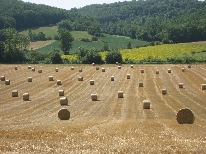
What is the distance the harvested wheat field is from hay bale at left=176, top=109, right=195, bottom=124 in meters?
0.14

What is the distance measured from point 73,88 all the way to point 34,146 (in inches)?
1128

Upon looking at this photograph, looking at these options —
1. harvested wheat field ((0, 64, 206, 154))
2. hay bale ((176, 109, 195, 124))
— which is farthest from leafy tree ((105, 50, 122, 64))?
hay bale ((176, 109, 195, 124))

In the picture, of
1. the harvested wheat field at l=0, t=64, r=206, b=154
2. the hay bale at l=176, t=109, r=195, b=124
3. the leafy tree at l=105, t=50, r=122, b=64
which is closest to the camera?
the harvested wheat field at l=0, t=64, r=206, b=154

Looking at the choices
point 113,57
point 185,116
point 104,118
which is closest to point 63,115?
point 104,118

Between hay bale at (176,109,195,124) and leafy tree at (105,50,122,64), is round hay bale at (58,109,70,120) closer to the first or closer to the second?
hay bale at (176,109,195,124)

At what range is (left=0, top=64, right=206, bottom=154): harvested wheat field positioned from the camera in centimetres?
1538

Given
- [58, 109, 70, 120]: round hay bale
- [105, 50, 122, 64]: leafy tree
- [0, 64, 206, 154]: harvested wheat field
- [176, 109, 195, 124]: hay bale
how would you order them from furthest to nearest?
1. [105, 50, 122, 64]: leafy tree
2. [58, 109, 70, 120]: round hay bale
3. [176, 109, 195, 124]: hay bale
4. [0, 64, 206, 154]: harvested wheat field

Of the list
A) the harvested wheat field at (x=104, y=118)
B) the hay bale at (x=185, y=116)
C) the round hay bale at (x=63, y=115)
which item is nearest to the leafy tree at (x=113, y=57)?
the harvested wheat field at (x=104, y=118)

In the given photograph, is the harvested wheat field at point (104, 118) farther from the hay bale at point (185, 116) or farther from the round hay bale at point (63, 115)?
the hay bale at point (185, 116)

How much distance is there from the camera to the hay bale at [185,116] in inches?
846

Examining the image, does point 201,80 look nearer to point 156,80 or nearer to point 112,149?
point 156,80

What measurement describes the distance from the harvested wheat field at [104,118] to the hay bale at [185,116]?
142 millimetres

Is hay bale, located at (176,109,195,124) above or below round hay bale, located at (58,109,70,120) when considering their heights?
above

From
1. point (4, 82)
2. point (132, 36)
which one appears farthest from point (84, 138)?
point (132, 36)
